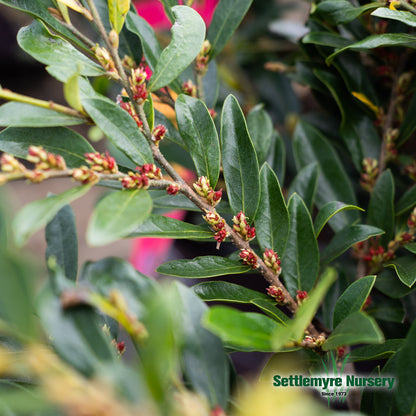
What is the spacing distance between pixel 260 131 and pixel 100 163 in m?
0.27

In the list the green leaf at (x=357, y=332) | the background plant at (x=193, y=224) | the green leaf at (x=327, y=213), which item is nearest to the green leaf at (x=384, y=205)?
the background plant at (x=193, y=224)

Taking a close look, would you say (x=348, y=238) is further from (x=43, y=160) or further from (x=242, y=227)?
(x=43, y=160)

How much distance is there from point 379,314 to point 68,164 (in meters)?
0.43

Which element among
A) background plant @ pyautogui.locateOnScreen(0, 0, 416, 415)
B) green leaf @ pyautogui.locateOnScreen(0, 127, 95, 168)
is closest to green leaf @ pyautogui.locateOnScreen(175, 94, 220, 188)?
background plant @ pyautogui.locateOnScreen(0, 0, 416, 415)

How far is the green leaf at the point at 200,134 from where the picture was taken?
1.50 feet

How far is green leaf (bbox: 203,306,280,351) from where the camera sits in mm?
308

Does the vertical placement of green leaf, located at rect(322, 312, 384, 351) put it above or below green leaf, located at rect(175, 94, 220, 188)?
below

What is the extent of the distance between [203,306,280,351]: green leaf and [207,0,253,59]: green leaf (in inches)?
15.2

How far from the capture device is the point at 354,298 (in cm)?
42

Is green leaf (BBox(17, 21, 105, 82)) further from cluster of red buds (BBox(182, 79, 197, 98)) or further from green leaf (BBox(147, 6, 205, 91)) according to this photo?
cluster of red buds (BBox(182, 79, 197, 98))

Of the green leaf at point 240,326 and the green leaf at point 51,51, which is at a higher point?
the green leaf at point 51,51

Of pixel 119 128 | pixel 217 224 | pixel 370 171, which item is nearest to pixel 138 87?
pixel 119 128

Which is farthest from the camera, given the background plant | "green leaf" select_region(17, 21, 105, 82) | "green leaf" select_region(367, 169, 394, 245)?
"green leaf" select_region(367, 169, 394, 245)

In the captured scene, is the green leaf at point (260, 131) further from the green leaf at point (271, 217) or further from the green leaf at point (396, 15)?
the green leaf at point (396, 15)
